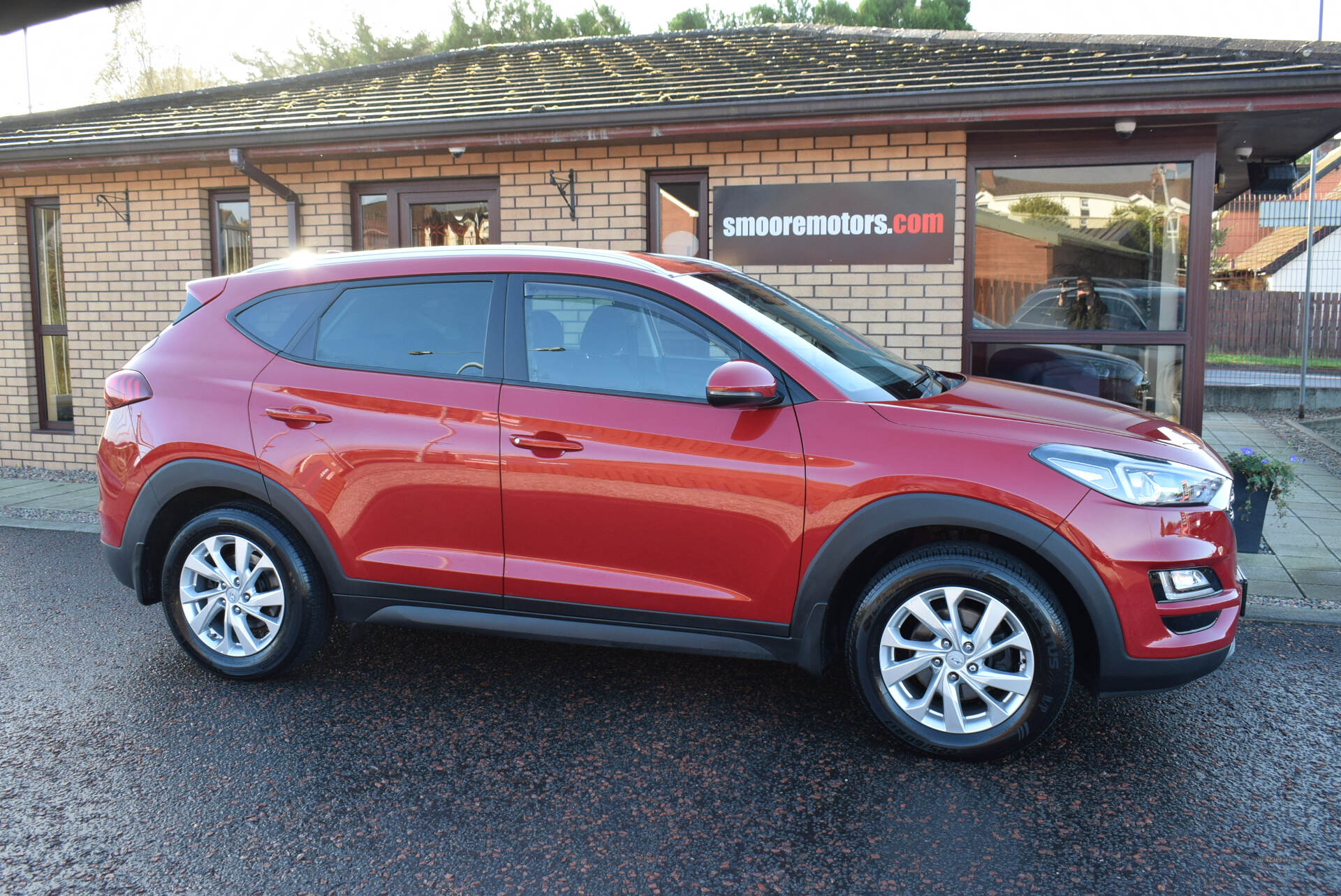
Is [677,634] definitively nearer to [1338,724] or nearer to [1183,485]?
[1183,485]

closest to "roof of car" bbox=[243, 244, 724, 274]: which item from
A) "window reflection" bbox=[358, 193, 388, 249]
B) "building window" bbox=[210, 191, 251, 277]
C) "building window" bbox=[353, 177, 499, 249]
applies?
"building window" bbox=[353, 177, 499, 249]

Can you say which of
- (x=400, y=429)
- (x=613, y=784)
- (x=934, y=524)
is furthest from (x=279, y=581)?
(x=934, y=524)

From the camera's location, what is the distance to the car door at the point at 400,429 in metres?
3.85

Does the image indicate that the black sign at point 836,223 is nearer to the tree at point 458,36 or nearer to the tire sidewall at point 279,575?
the tire sidewall at point 279,575

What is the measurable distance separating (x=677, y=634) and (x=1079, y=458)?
1.54 meters

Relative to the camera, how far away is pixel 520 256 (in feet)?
13.2

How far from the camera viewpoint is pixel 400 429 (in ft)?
12.8

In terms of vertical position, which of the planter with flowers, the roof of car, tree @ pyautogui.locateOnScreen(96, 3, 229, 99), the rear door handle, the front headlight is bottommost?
the planter with flowers

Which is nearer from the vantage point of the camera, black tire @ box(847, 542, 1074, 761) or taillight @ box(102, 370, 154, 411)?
black tire @ box(847, 542, 1074, 761)

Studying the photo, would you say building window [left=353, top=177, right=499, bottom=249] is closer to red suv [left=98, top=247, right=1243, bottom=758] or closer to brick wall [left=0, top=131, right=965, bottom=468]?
brick wall [left=0, top=131, right=965, bottom=468]

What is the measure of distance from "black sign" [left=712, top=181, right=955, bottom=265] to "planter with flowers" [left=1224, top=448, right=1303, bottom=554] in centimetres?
248

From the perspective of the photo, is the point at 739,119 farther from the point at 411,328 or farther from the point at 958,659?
the point at 958,659

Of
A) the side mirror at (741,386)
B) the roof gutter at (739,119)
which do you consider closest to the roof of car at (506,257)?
the side mirror at (741,386)

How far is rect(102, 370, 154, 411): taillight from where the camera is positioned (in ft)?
14.0
